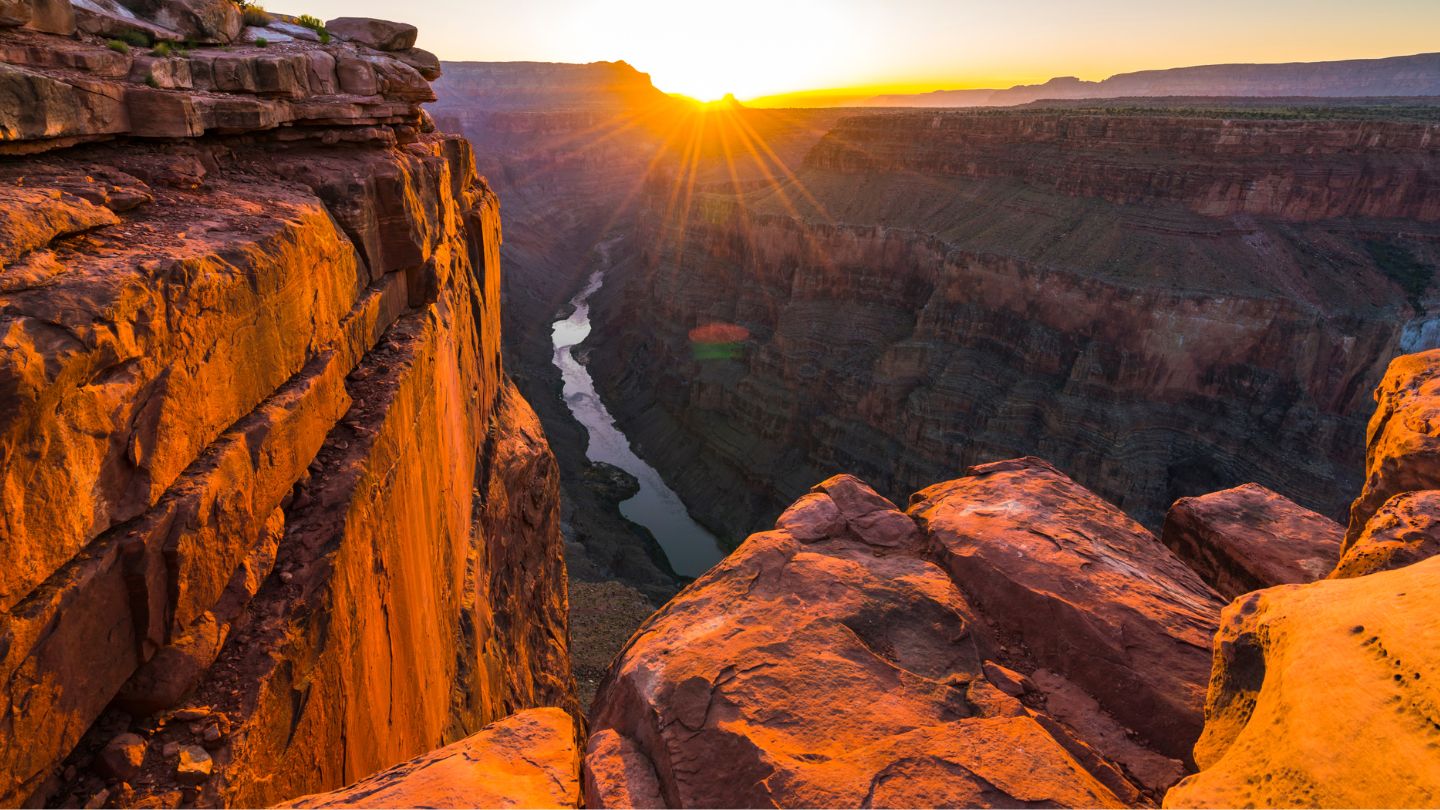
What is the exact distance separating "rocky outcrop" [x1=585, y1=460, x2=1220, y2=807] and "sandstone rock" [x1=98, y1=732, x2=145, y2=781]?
3016mm

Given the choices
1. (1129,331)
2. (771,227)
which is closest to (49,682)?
(1129,331)

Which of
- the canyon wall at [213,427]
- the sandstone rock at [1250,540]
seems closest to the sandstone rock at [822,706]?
the canyon wall at [213,427]

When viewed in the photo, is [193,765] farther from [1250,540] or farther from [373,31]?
[373,31]

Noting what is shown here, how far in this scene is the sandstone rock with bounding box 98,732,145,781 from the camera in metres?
4.57

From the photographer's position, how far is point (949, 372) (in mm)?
37719

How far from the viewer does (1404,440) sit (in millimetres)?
7207

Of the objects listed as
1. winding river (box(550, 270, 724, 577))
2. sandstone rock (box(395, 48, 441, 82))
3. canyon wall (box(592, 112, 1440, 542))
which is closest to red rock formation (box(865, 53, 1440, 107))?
canyon wall (box(592, 112, 1440, 542))

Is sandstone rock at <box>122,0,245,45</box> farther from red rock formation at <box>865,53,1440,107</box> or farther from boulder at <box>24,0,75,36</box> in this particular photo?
red rock formation at <box>865,53,1440,107</box>

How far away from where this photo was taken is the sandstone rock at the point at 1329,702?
357 cm

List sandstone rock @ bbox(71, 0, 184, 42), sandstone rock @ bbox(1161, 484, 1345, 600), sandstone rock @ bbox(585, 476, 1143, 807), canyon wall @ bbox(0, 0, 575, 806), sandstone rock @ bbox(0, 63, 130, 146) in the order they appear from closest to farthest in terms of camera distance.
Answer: canyon wall @ bbox(0, 0, 575, 806) → sandstone rock @ bbox(585, 476, 1143, 807) → sandstone rock @ bbox(0, 63, 130, 146) → sandstone rock @ bbox(71, 0, 184, 42) → sandstone rock @ bbox(1161, 484, 1345, 600)

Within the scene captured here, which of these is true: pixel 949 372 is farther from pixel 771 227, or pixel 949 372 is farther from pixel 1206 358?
pixel 771 227

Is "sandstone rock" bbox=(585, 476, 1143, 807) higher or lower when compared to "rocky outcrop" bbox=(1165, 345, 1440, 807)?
lower

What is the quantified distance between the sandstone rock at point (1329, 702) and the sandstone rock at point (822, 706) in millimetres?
1053

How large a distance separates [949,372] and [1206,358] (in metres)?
11.4
